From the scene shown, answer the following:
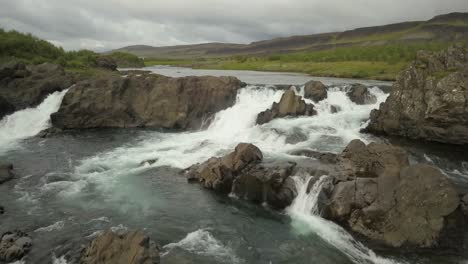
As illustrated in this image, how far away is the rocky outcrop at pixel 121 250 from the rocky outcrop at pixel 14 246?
3407 millimetres

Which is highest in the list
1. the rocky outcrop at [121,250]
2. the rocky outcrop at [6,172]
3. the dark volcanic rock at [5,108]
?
the dark volcanic rock at [5,108]

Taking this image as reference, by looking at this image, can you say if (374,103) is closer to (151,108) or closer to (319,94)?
(319,94)

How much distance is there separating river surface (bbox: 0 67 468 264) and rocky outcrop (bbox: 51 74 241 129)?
3.07 m

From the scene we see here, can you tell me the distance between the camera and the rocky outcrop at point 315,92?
49250 millimetres

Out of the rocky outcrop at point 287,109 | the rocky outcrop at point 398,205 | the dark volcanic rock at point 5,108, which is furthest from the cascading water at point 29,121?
the rocky outcrop at point 398,205

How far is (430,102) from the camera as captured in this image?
121ft

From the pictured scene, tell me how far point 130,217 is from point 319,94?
34.3 meters

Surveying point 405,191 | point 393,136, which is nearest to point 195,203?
point 405,191

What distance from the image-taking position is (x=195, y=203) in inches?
974

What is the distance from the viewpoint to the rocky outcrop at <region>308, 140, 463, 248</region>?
19.5 m

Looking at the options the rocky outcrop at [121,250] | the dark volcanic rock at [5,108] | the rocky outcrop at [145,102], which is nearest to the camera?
the rocky outcrop at [121,250]

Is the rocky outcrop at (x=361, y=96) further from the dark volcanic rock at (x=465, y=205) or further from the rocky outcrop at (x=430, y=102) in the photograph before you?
the dark volcanic rock at (x=465, y=205)

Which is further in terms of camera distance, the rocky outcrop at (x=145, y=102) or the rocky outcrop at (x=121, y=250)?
the rocky outcrop at (x=145, y=102)

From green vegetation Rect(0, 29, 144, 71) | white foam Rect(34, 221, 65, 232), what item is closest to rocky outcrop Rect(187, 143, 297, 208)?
white foam Rect(34, 221, 65, 232)
